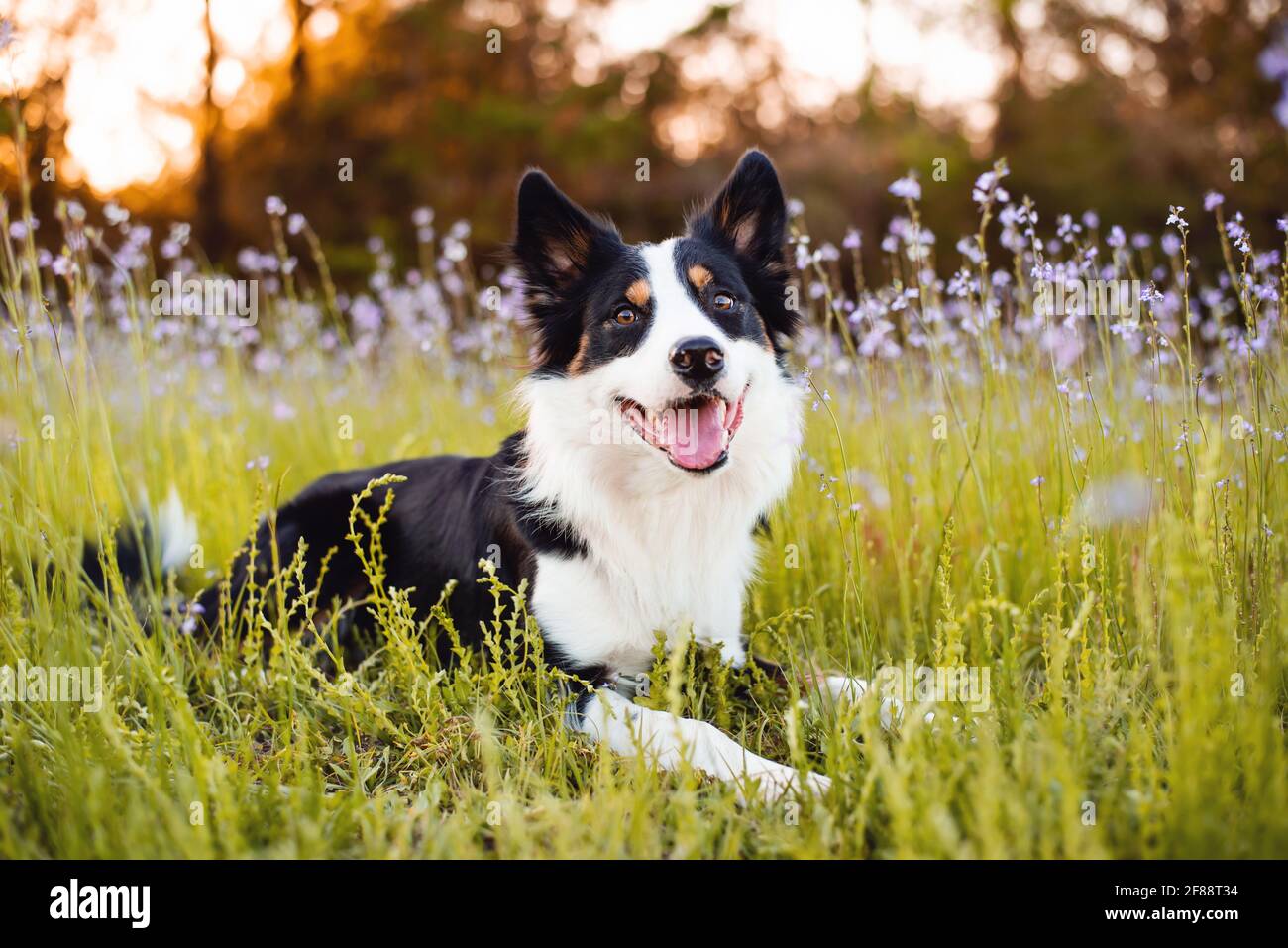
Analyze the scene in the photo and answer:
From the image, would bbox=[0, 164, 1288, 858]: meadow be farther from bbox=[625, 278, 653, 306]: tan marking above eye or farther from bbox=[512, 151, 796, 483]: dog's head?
bbox=[625, 278, 653, 306]: tan marking above eye

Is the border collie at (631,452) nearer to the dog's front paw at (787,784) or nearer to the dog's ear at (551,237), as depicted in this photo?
the dog's ear at (551,237)

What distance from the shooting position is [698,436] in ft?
9.47

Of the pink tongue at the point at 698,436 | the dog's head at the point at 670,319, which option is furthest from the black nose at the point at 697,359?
the pink tongue at the point at 698,436

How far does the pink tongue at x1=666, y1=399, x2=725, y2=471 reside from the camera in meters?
2.87

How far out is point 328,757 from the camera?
2.71 metres

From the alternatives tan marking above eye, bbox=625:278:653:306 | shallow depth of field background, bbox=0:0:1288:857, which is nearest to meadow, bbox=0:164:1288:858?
shallow depth of field background, bbox=0:0:1288:857

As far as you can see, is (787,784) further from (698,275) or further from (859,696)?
(698,275)

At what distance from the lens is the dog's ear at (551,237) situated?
3.22m

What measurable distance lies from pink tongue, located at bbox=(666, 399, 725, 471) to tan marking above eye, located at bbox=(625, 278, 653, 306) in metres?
0.45

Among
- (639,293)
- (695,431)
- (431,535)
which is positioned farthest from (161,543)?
(695,431)

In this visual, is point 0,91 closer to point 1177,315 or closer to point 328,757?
point 328,757

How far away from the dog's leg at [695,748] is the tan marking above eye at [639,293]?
129 centimetres

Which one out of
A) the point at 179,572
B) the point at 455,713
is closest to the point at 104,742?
the point at 455,713
